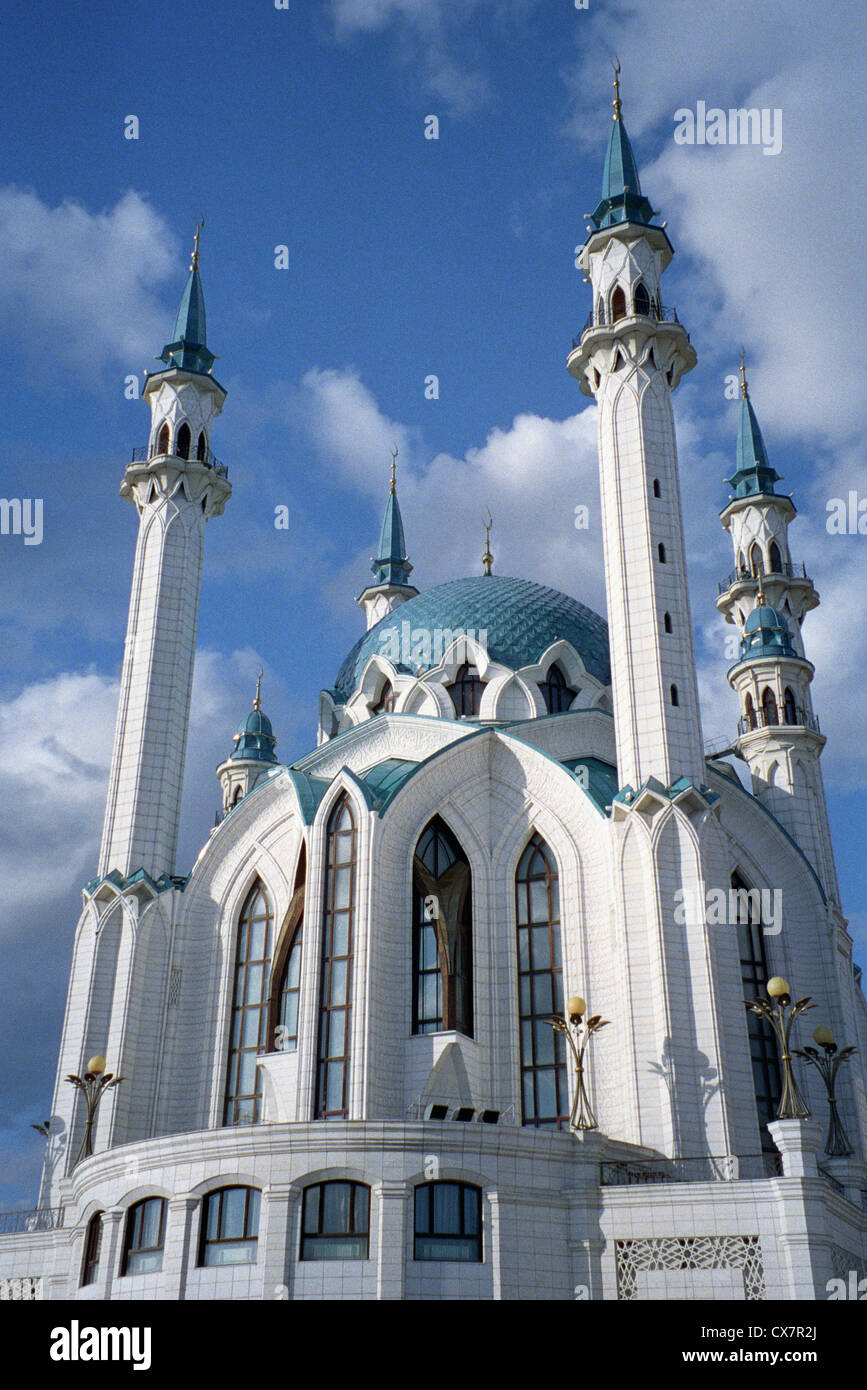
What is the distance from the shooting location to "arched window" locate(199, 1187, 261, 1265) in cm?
2211

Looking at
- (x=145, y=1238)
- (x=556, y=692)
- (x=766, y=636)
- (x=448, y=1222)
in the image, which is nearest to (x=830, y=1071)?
(x=448, y=1222)

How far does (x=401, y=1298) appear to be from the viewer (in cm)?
2112

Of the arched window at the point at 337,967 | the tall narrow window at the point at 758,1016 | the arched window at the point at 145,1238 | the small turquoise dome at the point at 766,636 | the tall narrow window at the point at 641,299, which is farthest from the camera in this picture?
the small turquoise dome at the point at 766,636

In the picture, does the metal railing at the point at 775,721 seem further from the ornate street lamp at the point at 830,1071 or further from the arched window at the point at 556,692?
the ornate street lamp at the point at 830,1071

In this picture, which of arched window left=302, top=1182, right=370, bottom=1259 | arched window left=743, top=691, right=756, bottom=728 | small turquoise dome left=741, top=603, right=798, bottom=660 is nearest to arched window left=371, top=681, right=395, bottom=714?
arched window left=743, top=691, right=756, bottom=728

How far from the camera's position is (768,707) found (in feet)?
130

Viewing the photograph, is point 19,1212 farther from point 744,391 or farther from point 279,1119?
point 744,391

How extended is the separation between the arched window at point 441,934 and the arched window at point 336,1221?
22.6 ft

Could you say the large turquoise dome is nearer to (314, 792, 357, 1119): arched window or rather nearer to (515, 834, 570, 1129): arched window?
(515, 834, 570, 1129): arched window

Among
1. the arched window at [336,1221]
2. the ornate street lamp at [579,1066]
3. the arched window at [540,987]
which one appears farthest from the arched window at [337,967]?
the arched window at [336,1221]

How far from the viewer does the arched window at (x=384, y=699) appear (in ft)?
131

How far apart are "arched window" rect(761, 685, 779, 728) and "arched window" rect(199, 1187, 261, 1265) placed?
A: 73.9ft

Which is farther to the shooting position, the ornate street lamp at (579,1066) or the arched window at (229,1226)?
the ornate street lamp at (579,1066)
